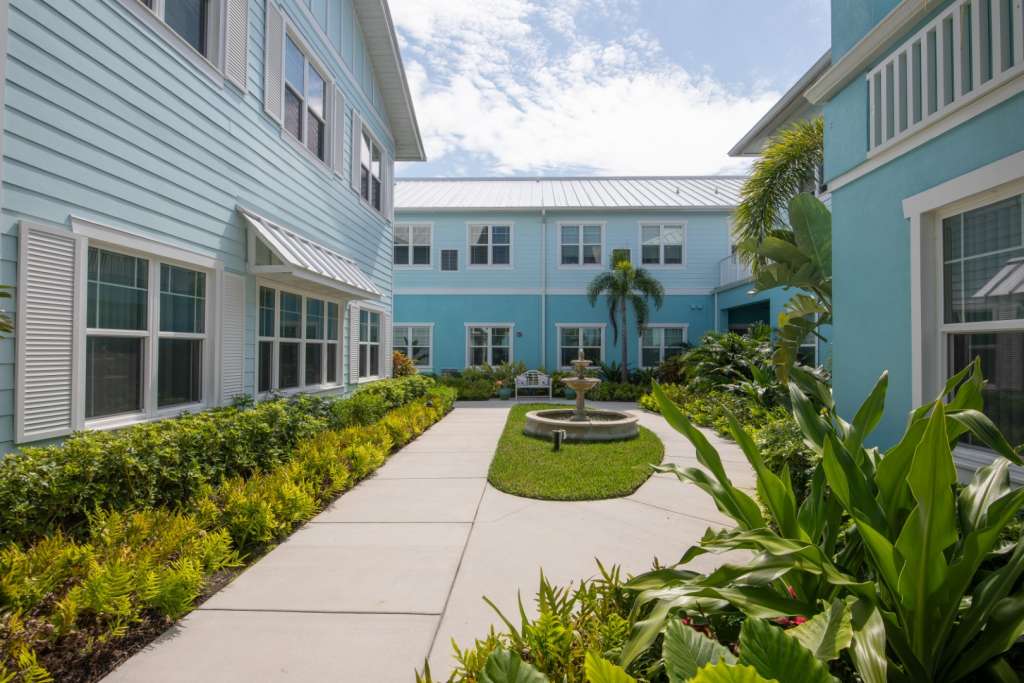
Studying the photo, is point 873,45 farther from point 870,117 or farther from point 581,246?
point 581,246

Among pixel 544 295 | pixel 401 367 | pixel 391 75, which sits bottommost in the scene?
pixel 401 367

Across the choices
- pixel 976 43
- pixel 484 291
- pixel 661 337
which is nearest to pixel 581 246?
pixel 484 291

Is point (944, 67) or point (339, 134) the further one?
point (339, 134)

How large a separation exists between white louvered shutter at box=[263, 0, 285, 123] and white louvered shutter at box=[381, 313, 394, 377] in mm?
6384

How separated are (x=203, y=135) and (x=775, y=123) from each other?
13.3 m

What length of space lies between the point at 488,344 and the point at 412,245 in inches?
195

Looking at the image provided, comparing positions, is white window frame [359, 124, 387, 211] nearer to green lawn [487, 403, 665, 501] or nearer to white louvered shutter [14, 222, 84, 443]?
green lawn [487, 403, 665, 501]

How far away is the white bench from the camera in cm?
1773

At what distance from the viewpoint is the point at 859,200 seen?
17.0 feet

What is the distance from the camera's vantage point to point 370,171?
41.0ft

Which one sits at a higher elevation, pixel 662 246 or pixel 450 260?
pixel 662 246

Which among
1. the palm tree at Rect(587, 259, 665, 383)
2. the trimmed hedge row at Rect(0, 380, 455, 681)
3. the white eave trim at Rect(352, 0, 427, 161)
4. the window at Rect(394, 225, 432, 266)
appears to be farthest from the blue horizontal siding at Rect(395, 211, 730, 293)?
the trimmed hedge row at Rect(0, 380, 455, 681)

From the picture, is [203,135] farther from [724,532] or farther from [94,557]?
[724,532]

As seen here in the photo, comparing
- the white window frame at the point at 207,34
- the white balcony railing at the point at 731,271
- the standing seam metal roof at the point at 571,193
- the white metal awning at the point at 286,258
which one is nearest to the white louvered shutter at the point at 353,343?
the white metal awning at the point at 286,258
